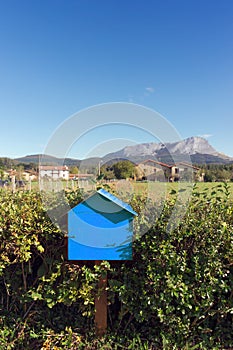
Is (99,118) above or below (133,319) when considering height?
above

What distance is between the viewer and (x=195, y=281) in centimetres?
262

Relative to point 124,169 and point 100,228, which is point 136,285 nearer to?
point 100,228

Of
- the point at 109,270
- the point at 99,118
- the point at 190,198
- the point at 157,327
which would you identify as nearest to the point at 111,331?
the point at 157,327

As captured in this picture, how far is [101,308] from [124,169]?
1403 millimetres

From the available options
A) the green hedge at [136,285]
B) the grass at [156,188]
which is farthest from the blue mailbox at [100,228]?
the grass at [156,188]

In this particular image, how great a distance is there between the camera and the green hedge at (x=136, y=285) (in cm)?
260

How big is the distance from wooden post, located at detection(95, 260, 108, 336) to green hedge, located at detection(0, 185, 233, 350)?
64 millimetres

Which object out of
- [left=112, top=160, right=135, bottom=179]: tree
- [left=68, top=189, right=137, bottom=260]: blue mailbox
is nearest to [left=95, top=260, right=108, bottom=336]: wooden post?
[left=68, top=189, right=137, bottom=260]: blue mailbox

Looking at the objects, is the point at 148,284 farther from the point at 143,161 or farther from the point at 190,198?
the point at 143,161

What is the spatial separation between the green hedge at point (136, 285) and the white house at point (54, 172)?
28 centimetres

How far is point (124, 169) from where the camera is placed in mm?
2977

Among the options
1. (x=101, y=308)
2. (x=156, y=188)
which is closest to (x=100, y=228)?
(x=156, y=188)

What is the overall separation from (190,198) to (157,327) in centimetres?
134

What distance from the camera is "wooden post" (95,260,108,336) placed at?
2.82 metres
